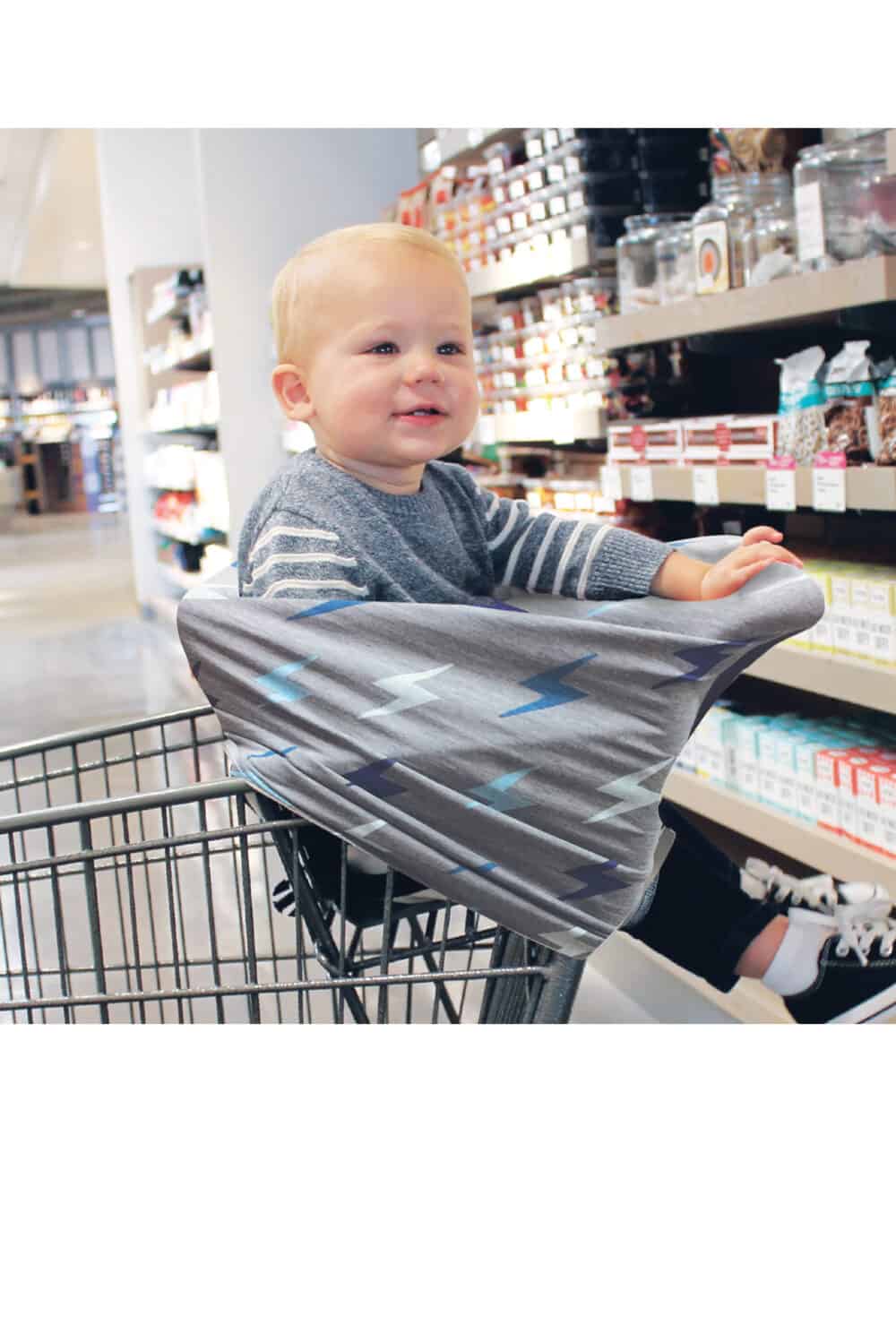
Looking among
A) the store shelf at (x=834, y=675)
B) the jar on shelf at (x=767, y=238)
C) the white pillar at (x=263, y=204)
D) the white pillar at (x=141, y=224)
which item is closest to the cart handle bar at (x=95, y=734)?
the store shelf at (x=834, y=675)

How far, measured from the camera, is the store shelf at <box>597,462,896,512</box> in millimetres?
2205

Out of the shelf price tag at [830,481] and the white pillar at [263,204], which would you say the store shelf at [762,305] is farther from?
the white pillar at [263,204]

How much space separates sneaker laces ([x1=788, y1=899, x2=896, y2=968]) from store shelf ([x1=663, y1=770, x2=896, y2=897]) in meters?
0.44

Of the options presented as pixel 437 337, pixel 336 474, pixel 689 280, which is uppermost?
pixel 689 280

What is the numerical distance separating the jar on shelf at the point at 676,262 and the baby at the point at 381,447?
1295 millimetres

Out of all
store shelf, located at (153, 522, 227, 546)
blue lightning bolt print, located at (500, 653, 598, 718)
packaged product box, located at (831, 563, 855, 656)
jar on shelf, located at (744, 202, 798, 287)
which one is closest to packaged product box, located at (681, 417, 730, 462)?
jar on shelf, located at (744, 202, 798, 287)

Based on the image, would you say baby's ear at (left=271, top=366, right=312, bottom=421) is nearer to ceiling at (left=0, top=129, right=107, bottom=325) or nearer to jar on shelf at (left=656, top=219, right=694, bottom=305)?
jar on shelf at (left=656, top=219, right=694, bottom=305)

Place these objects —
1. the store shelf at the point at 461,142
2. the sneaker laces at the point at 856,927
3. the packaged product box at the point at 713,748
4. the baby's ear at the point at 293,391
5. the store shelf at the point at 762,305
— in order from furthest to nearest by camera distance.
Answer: the store shelf at the point at 461,142
the packaged product box at the point at 713,748
the store shelf at the point at 762,305
the sneaker laces at the point at 856,927
the baby's ear at the point at 293,391

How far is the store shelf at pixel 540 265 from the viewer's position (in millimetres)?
3455

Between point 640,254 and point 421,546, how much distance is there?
5.80ft
